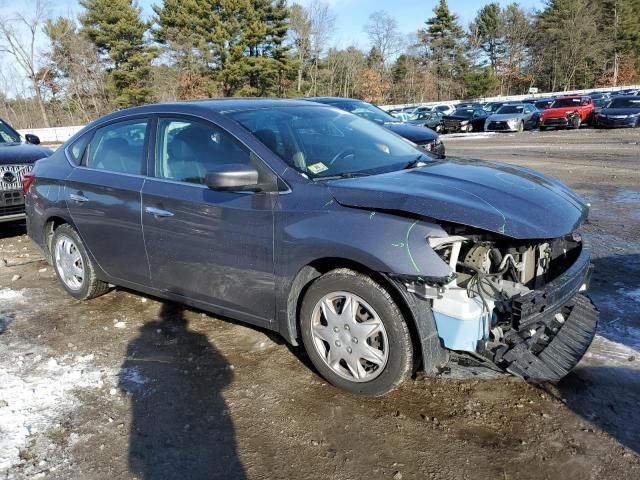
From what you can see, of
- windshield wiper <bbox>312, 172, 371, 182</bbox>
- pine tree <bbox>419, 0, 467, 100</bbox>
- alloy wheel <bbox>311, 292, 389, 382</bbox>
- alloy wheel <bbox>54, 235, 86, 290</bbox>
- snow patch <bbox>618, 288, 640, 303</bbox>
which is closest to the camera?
alloy wheel <bbox>311, 292, 389, 382</bbox>

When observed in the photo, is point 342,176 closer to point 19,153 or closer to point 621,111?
point 19,153

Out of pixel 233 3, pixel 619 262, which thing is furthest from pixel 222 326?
pixel 233 3

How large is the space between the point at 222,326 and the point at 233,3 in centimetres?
4983

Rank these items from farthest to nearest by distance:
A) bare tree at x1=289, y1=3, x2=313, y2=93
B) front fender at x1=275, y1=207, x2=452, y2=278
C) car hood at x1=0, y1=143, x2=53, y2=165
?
bare tree at x1=289, y1=3, x2=313, y2=93 → car hood at x1=0, y1=143, x2=53, y2=165 → front fender at x1=275, y1=207, x2=452, y2=278

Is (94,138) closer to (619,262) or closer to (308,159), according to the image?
(308,159)

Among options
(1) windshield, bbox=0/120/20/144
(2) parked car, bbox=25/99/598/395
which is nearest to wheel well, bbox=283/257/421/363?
(2) parked car, bbox=25/99/598/395

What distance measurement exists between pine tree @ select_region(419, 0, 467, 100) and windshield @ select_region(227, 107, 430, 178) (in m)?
69.1

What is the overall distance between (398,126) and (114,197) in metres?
7.04

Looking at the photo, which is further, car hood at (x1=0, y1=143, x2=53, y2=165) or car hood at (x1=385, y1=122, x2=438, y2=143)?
car hood at (x1=385, y1=122, x2=438, y2=143)

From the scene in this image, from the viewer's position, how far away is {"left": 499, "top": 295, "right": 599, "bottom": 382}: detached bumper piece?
114 inches

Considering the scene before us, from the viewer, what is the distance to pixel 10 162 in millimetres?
7230

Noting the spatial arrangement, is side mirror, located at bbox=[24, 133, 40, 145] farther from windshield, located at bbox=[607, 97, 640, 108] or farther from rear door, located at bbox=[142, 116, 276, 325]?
windshield, located at bbox=[607, 97, 640, 108]

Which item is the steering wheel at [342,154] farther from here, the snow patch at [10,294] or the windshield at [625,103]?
the windshield at [625,103]

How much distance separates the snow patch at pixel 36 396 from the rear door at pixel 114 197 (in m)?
0.85
